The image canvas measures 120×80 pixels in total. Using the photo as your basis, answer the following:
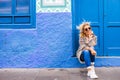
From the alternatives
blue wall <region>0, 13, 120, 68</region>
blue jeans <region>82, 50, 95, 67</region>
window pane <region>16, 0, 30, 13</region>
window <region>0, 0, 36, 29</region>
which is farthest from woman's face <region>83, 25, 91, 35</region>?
window pane <region>16, 0, 30, 13</region>

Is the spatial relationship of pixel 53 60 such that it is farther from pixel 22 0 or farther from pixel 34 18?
pixel 22 0

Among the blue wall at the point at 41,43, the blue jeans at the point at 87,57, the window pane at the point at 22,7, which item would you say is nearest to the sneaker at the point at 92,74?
the blue jeans at the point at 87,57

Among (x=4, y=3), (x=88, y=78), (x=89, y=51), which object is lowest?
(x=88, y=78)

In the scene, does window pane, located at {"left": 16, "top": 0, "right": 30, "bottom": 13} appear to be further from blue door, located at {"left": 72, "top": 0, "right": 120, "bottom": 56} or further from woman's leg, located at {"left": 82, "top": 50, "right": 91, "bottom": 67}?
woman's leg, located at {"left": 82, "top": 50, "right": 91, "bottom": 67}

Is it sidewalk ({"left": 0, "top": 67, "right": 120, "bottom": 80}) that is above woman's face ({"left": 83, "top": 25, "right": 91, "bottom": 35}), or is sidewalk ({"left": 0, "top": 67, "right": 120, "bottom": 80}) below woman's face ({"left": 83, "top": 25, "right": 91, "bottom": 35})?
below

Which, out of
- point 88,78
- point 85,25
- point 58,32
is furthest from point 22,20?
point 88,78

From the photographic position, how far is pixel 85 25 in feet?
23.7

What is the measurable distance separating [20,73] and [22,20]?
1344mm

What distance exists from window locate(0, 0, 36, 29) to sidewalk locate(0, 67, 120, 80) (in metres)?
1.12

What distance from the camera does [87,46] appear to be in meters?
7.21

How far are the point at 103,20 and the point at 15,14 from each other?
2211mm

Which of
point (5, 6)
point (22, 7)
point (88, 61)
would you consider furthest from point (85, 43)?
point (5, 6)

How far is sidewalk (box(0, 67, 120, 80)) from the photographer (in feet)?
23.1

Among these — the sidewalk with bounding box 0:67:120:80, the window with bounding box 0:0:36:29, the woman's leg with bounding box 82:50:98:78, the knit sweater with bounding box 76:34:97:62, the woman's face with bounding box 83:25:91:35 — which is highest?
the window with bounding box 0:0:36:29
